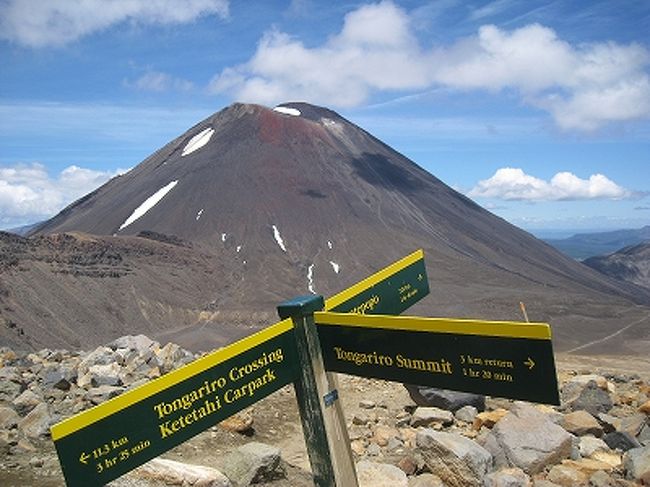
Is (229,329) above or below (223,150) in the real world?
below

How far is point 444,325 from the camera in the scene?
2.54 m

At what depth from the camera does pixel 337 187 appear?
239ft

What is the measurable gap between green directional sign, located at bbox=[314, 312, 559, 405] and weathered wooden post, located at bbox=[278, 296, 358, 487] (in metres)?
0.06

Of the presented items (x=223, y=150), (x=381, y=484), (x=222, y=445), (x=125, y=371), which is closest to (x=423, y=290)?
(x=381, y=484)

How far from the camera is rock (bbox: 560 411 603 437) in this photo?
6430 millimetres

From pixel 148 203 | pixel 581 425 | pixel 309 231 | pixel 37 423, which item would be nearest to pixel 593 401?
pixel 581 425

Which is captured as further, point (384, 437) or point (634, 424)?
point (384, 437)

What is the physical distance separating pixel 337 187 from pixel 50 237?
36.5m

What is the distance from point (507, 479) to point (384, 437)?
87.8 inches

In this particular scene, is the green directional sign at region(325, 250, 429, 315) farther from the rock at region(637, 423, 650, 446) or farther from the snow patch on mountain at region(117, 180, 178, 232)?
the snow patch on mountain at region(117, 180, 178, 232)

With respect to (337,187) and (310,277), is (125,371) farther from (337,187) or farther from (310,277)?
(337,187)

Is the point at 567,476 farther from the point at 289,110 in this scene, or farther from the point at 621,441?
the point at 289,110

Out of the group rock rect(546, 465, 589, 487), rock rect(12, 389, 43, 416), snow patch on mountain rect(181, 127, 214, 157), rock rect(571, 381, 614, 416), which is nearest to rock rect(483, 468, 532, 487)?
rock rect(546, 465, 589, 487)

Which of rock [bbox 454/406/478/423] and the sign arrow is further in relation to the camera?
rock [bbox 454/406/478/423]
